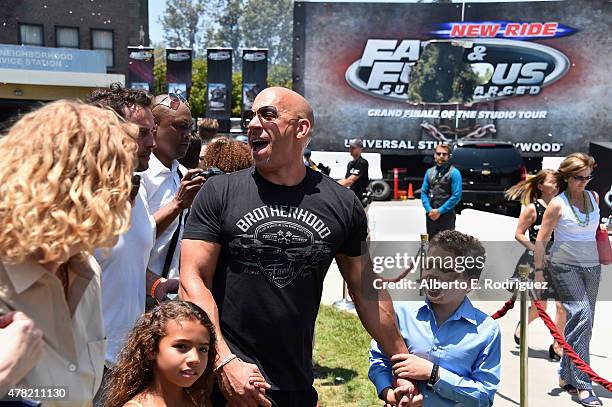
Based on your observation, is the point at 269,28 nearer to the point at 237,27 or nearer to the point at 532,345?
the point at 237,27

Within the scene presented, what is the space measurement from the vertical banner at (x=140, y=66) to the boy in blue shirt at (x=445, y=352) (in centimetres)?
2776

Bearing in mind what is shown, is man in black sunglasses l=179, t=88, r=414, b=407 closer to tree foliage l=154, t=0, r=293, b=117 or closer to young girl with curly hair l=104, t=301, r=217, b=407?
young girl with curly hair l=104, t=301, r=217, b=407

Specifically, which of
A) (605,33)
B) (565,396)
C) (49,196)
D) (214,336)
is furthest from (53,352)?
(605,33)

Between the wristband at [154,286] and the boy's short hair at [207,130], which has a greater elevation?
the boy's short hair at [207,130]

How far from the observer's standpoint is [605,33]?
2700 cm

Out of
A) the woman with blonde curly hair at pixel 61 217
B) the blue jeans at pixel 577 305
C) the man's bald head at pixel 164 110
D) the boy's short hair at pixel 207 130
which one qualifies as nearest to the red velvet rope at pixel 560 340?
the blue jeans at pixel 577 305

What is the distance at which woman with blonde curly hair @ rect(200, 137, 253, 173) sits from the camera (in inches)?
188

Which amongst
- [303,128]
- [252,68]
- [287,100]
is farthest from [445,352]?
[252,68]

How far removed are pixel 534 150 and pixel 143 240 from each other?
1037 inches

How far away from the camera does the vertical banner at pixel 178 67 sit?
97.0 feet

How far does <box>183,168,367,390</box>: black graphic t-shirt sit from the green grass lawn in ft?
9.06

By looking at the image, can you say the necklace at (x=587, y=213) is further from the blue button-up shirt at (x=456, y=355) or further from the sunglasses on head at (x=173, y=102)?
the sunglasses on head at (x=173, y=102)

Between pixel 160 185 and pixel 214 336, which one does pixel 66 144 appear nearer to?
pixel 214 336

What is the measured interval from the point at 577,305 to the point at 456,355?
120 inches
